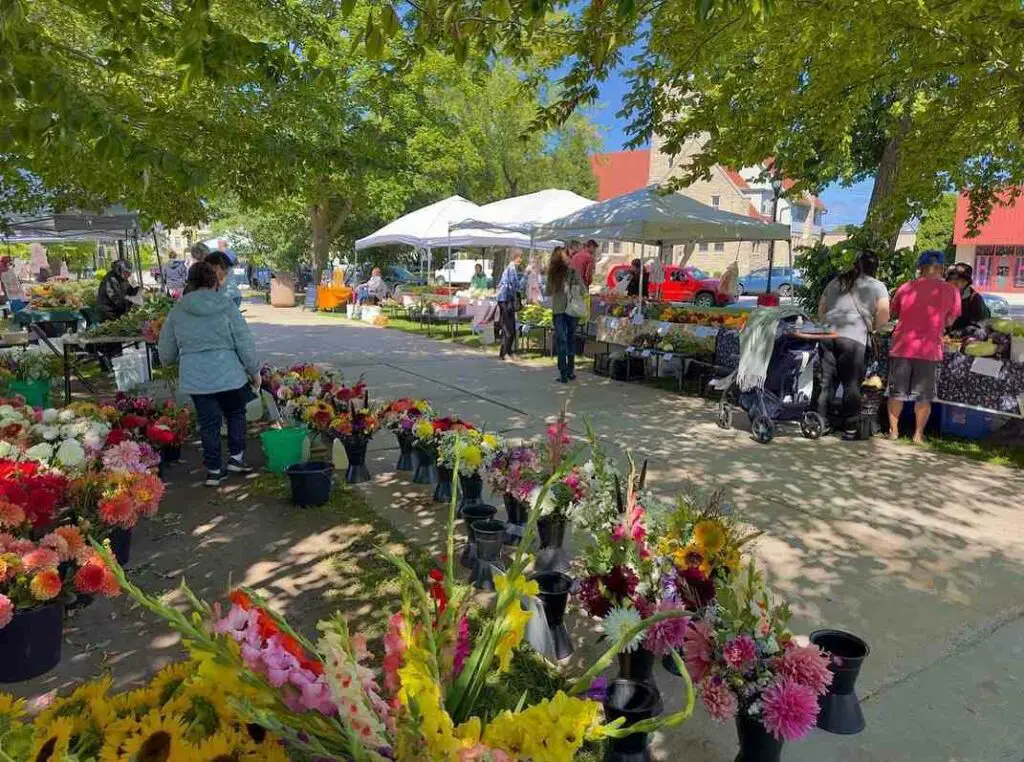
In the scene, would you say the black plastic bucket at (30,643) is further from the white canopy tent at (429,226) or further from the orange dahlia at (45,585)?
the white canopy tent at (429,226)

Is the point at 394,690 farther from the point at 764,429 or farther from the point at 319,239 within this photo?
the point at 319,239

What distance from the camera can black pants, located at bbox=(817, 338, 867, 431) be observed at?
21.1ft

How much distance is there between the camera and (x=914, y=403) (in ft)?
22.4

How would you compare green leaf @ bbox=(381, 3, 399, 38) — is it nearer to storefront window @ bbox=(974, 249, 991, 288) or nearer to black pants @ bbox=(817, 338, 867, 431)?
black pants @ bbox=(817, 338, 867, 431)

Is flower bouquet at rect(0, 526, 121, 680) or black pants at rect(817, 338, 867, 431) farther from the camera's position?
black pants at rect(817, 338, 867, 431)

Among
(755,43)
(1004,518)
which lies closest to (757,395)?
(1004,518)

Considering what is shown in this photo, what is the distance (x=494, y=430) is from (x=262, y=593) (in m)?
3.48

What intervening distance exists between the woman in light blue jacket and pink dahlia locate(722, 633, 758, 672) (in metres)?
4.00

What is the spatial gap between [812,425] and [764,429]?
0.56 meters

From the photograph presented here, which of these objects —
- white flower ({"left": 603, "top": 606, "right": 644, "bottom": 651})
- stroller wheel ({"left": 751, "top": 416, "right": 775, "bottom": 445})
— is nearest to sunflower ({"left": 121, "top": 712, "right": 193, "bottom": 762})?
white flower ({"left": 603, "top": 606, "right": 644, "bottom": 651})

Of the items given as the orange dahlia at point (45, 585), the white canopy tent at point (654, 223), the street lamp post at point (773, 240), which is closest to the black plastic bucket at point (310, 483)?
the orange dahlia at point (45, 585)

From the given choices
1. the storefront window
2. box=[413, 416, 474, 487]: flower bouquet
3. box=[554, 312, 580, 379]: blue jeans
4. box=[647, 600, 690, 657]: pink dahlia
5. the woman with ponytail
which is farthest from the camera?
the storefront window

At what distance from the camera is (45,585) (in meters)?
2.60

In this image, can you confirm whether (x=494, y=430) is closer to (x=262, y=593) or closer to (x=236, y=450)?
(x=236, y=450)
